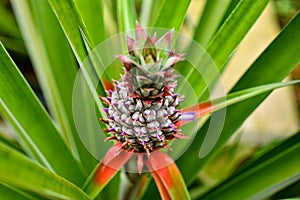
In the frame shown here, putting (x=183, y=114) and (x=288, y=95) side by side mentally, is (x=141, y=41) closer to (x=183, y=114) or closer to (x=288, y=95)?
(x=183, y=114)

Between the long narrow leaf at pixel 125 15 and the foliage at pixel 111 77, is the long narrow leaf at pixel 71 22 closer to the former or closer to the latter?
the foliage at pixel 111 77

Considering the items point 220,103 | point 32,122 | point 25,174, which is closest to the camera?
point 25,174

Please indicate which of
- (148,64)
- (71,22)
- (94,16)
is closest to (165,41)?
(148,64)

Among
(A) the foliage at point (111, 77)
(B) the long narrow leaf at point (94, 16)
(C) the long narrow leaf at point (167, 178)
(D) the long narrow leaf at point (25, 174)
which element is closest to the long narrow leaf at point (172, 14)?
(A) the foliage at point (111, 77)

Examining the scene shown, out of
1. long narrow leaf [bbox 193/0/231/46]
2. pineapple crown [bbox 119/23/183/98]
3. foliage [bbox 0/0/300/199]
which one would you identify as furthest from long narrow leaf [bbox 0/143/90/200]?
long narrow leaf [bbox 193/0/231/46]

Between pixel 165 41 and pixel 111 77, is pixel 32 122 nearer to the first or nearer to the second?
pixel 111 77

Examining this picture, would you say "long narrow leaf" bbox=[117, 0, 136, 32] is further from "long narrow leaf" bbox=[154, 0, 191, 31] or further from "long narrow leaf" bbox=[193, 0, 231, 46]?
"long narrow leaf" bbox=[193, 0, 231, 46]
